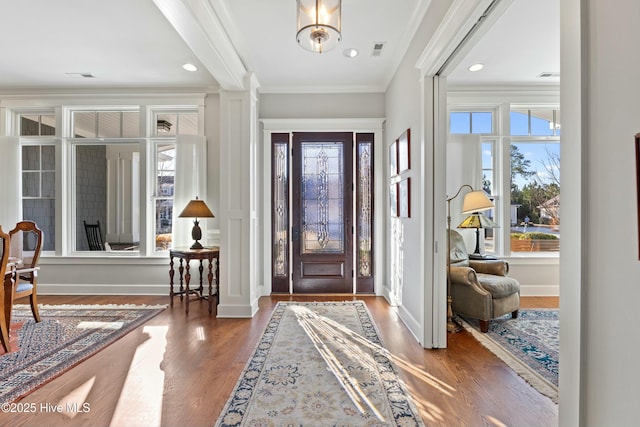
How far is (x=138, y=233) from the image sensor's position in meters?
4.85

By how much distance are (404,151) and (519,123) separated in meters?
2.40

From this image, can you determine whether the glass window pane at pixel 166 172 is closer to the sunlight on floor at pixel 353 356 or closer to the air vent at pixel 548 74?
the sunlight on floor at pixel 353 356

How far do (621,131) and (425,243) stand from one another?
192 centimetres

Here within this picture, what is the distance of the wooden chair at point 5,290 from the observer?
2697mm

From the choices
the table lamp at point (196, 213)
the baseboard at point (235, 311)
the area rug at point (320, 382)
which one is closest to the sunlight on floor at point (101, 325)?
the baseboard at point (235, 311)

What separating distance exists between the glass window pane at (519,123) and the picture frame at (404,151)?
2114 mm

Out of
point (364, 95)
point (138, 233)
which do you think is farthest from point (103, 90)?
point (364, 95)

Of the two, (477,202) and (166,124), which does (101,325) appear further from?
(477,202)

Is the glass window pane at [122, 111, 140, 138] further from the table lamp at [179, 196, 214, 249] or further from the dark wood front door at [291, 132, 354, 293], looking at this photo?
the dark wood front door at [291, 132, 354, 293]

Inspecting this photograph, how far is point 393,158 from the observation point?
13.7 ft

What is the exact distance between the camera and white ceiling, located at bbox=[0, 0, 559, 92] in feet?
9.33

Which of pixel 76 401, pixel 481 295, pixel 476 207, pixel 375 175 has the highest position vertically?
pixel 375 175

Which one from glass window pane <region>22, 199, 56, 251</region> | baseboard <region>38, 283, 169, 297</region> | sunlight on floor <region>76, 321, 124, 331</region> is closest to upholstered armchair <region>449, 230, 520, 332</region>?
sunlight on floor <region>76, 321, 124, 331</region>

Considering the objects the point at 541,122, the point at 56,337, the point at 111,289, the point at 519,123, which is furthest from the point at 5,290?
the point at 541,122
